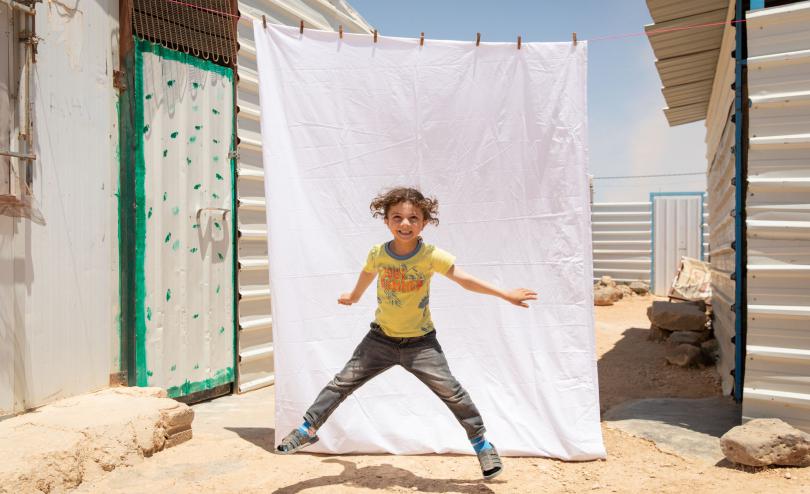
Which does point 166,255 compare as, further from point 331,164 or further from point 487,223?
point 487,223

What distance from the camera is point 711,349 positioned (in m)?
6.84

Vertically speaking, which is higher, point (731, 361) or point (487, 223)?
point (487, 223)

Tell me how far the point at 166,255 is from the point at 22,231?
1.12 meters

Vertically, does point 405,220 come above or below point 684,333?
above

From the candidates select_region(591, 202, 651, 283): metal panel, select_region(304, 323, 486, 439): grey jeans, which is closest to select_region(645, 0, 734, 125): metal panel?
select_region(304, 323, 486, 439): grey jeans

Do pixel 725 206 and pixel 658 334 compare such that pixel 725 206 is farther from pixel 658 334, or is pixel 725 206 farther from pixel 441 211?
pixel 441 211

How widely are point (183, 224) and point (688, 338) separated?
566cm

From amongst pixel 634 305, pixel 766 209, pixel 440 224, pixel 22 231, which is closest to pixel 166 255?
pixel 22 231

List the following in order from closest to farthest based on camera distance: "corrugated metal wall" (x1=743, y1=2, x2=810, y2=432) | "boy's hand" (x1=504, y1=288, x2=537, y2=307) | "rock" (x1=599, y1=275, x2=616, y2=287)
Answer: "boy's hand" (x1=504, y1=288, x2=537, y2=307) < "corrugated metal wall" (x1=743, y1=2, x2=810, y2=432) < "rock" (x1=599, y1=275, x2=616, y2=287)

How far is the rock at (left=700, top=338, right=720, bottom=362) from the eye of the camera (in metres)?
6.61

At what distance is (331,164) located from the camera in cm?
373

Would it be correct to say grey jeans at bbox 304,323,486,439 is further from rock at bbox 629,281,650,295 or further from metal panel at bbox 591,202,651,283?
metal panel at bbox 591,202,651,283

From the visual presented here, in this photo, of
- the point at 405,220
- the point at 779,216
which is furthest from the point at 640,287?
the point at 405,220

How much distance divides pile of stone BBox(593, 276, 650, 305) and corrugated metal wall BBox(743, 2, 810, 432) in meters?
9.58
